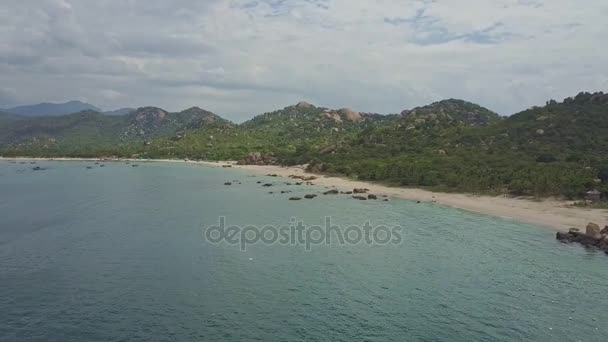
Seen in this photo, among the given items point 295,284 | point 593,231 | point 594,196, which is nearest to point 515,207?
point 594,196

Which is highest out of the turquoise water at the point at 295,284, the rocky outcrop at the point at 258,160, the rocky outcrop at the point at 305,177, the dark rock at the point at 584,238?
the rocky outcrop at the point at 258,160

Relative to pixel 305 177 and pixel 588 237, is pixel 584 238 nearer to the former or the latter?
pixel 588 237

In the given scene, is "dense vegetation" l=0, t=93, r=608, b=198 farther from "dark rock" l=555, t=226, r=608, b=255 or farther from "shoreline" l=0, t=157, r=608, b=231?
"dark rock" l=555, t=226, r=608, b=255

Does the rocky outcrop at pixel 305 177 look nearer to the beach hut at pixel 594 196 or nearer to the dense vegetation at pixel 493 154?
the dense vegetation at pixel 493 154

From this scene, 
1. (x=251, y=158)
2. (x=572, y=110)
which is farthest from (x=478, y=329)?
(x=251, y=158)

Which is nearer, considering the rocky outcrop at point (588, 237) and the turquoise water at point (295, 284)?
the turquoise water at point (295, 284)

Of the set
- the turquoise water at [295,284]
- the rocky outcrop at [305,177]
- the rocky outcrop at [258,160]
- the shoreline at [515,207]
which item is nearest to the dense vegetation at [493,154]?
the shoreline at [515,207]
